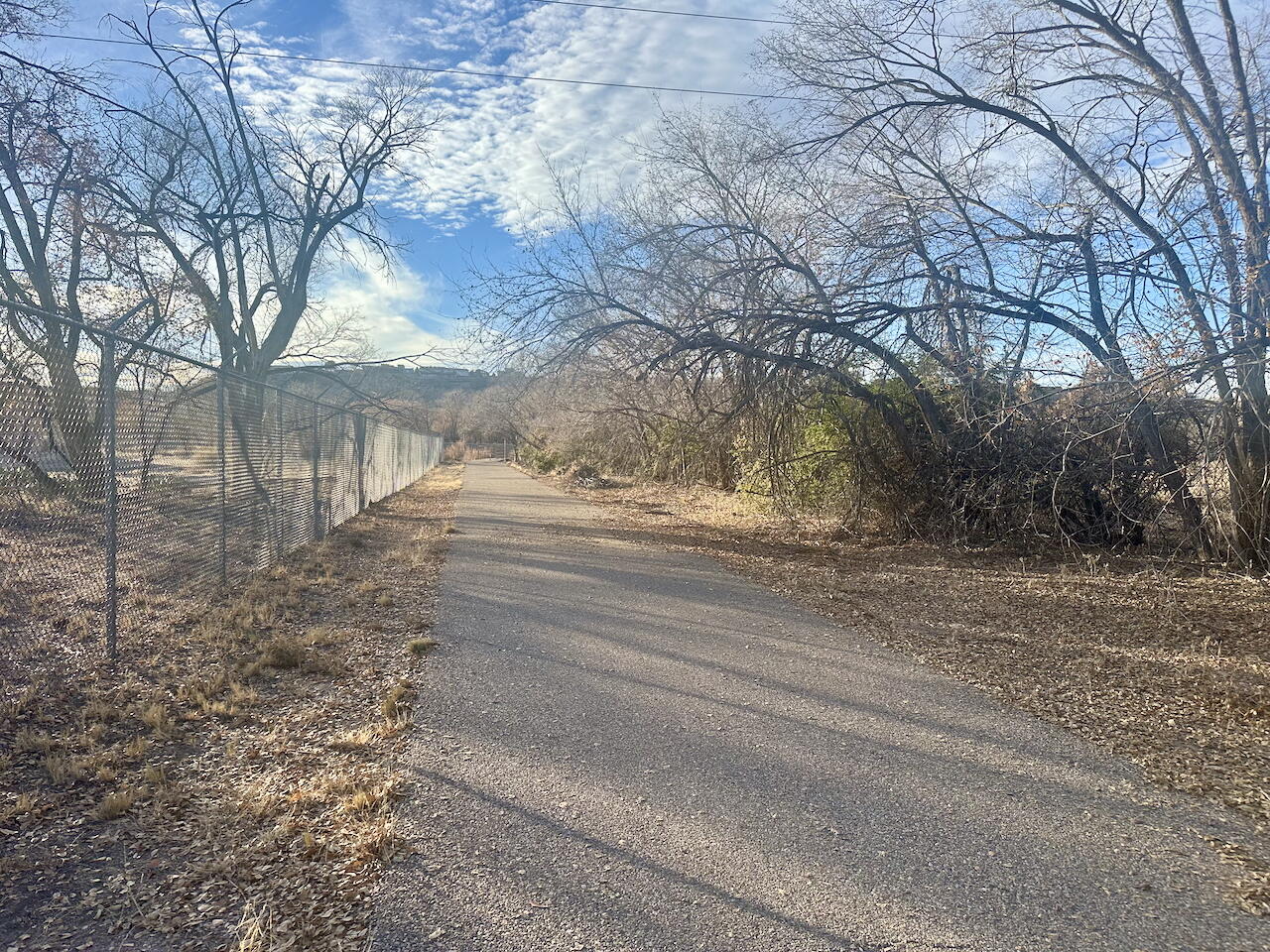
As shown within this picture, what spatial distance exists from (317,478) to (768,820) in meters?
9.06

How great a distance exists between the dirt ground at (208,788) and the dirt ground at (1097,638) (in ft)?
10.5

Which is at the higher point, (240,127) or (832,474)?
(240,127)

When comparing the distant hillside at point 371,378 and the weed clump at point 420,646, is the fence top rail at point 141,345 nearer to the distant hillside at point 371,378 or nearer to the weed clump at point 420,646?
the distant hillside at point 371,378

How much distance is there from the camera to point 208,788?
3.37 meters

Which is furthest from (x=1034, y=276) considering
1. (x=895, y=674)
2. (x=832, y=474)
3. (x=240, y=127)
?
(x=240, y=127)

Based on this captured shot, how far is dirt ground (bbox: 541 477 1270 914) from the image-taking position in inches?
152

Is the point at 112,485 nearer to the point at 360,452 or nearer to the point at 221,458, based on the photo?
the point at 221,458

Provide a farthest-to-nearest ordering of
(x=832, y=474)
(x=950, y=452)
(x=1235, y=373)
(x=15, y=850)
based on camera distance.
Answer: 1. (x=832, y=474)
2. (x=950, y=452)
3. (x=1235, y=373)
4. (x=15, y=850)

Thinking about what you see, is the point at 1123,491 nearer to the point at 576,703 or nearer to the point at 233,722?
the point at 576,703

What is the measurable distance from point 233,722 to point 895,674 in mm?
3981

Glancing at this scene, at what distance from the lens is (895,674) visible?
204 inches

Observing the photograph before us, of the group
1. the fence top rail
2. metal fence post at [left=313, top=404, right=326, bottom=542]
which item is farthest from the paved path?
metal fence post at [left=313, top=404, right=326, bottom=542]

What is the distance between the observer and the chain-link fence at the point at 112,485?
459 cm

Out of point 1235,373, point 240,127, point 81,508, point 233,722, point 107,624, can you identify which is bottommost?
point 233,722
